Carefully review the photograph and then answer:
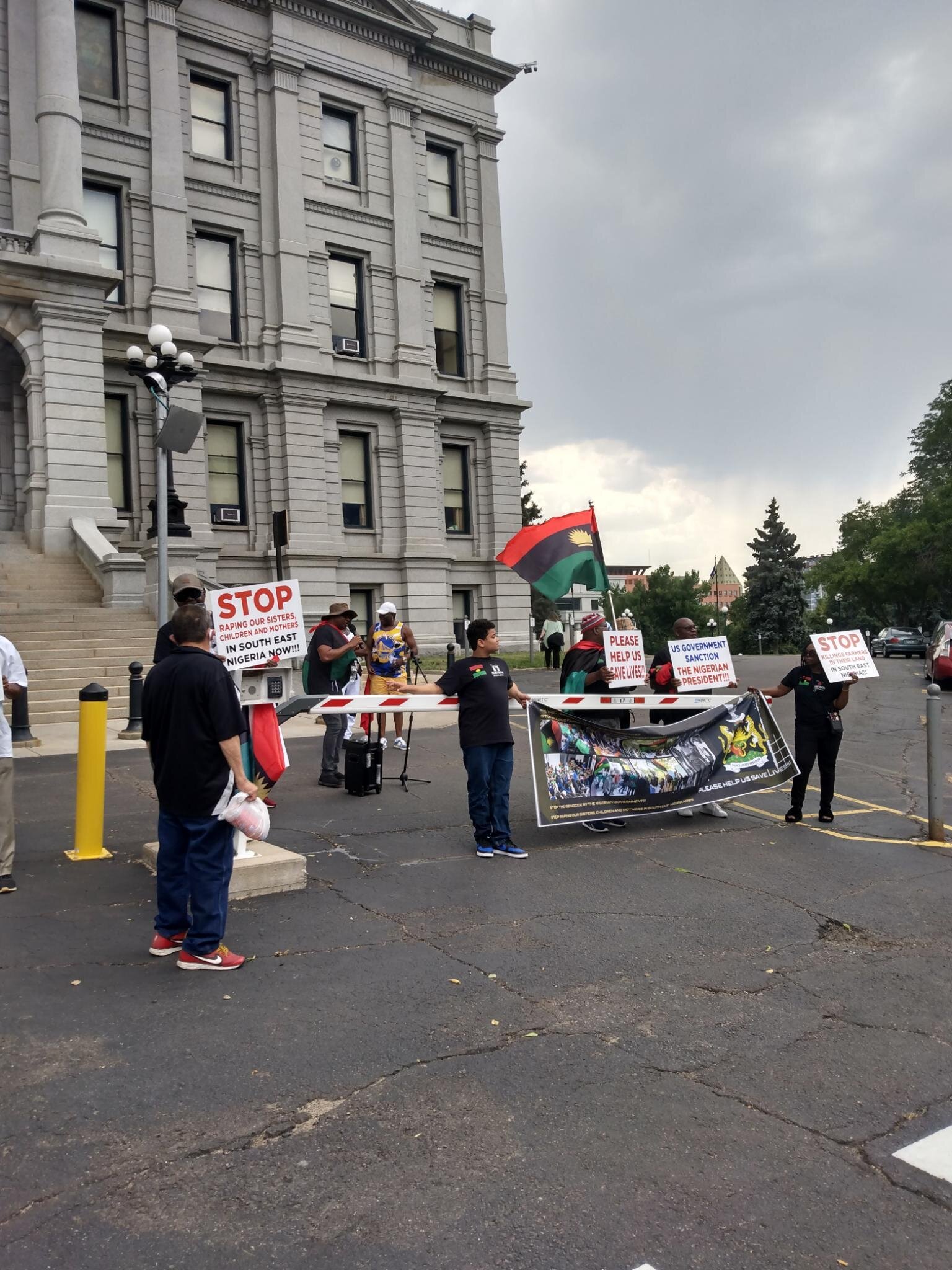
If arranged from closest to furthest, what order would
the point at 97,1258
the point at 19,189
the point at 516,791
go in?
the point at 97,1258, the point at 516,791, the point at 19,189

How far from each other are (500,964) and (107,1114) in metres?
2.19

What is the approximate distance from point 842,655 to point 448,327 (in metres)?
25.5

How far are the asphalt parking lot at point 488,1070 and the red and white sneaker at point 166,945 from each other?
8cm

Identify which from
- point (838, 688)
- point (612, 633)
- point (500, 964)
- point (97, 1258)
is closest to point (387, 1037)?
point (500, 964)

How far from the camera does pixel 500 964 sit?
5070 mm

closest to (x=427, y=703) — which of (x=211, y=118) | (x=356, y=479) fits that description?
(x=356, y=479)

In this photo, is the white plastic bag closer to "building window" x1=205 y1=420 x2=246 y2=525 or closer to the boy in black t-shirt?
the boy in black t-shirt

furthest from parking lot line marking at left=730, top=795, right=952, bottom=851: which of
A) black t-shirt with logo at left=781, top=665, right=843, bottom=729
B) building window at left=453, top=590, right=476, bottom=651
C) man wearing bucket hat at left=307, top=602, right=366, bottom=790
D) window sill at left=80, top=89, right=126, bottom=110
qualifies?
window sill at left=80, top=89, right=126, bottom=110

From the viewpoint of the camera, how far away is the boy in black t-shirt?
7.39 m

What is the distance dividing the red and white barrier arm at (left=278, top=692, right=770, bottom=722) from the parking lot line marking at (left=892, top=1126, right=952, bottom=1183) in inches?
188

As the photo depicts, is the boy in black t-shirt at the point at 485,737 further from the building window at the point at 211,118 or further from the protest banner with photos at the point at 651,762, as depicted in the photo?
the building window at the point at 211,118

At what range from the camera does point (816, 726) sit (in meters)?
8.77

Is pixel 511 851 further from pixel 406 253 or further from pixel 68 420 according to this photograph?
pixel 406 253

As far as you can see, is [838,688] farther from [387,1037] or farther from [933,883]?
[387,1037]
